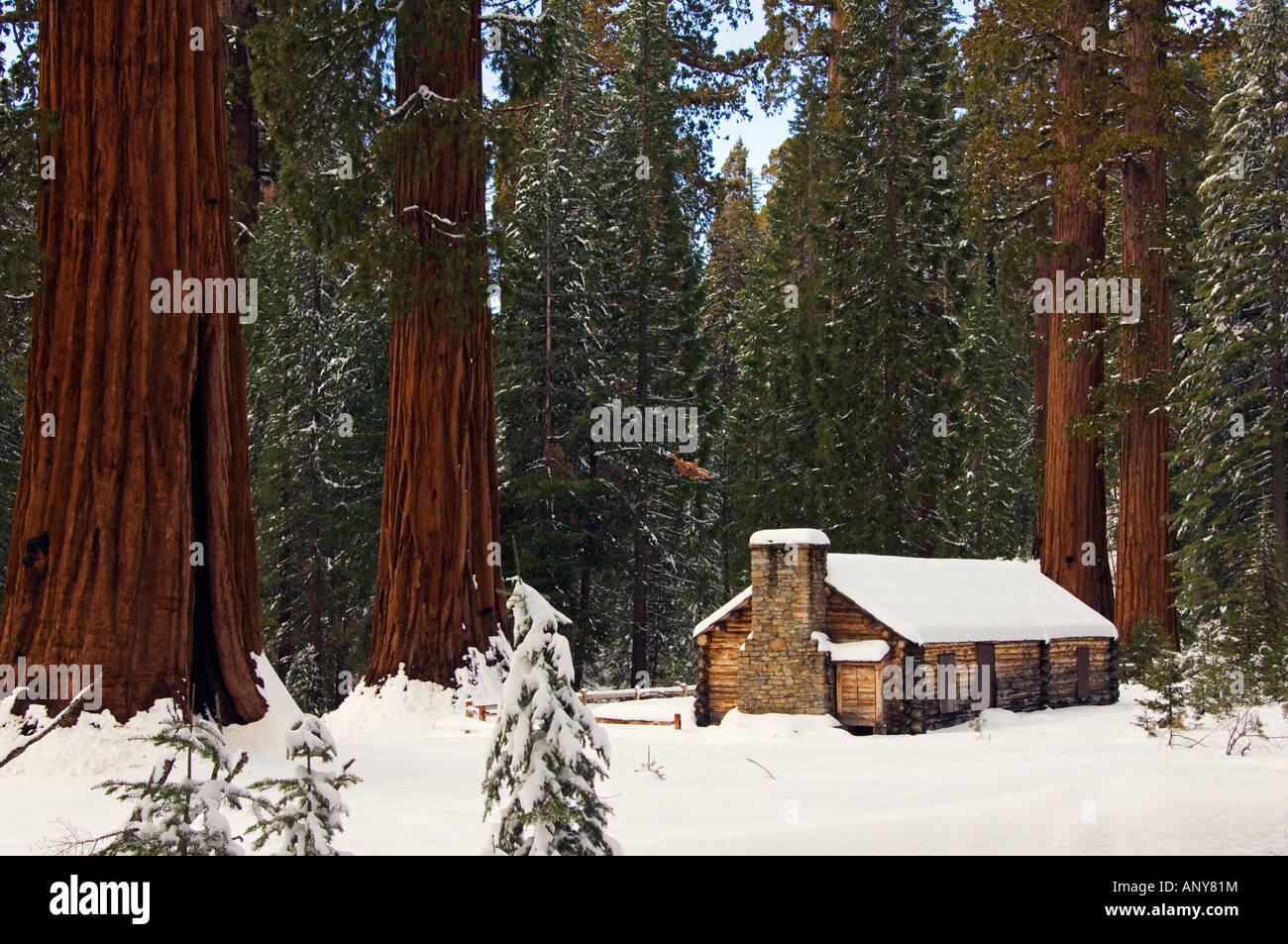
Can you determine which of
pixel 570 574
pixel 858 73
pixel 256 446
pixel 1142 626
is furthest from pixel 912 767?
pixel 256 446

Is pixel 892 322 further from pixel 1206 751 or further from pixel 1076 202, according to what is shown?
pixel 1206 751

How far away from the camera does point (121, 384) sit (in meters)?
11.0

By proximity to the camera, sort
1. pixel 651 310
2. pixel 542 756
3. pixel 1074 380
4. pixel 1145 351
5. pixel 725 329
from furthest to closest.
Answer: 1. pixel 725 329
2. pixel 651 310
3. pixel 1074 380
4. pixel 1145 351
5. pixel 542 756

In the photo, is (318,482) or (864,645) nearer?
(864,645)

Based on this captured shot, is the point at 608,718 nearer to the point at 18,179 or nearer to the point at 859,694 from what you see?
the point at 859,694

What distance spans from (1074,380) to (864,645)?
8.58 metres

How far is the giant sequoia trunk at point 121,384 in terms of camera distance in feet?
35.6

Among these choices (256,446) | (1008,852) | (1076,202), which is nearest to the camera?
(1008,852)

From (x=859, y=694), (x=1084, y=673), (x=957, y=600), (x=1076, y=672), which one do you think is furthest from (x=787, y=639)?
(x=1084, y=673)

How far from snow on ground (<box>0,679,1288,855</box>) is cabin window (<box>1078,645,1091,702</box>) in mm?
7704

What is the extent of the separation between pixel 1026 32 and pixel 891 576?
10.4 m

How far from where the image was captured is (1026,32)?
953 inches

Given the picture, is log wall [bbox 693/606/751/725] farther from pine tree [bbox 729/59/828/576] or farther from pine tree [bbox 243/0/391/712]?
pine tree [bbox 243/0/391/712]

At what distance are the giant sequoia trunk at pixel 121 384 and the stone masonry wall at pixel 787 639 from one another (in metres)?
11.2
